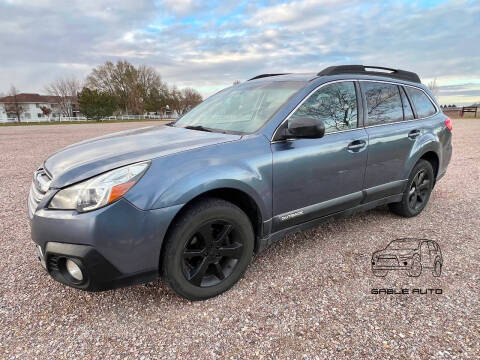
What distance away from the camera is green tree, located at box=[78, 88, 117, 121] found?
47875 millimetres

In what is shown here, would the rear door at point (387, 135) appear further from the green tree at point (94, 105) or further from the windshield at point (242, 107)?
the green tree at point (94, 105)

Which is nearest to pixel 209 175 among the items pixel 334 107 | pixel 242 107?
pixel 242 107

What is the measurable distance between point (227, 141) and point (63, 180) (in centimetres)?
112

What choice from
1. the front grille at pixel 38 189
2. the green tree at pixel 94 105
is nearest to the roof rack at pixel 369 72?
the front grille at pixel 38 189

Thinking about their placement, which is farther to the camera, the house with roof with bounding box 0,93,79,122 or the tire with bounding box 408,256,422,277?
the house with roof with bounding box 0,93,79,122

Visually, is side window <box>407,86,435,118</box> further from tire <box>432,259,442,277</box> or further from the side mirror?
the side mirror

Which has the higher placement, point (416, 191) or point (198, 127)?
point (198, 127)

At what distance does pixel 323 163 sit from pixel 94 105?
2053 inches

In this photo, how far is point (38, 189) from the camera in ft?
7.30

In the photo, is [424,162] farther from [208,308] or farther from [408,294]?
[208,308]

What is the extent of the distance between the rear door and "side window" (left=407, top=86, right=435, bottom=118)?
16cm

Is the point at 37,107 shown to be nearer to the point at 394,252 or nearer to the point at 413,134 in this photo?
the point at 413,134

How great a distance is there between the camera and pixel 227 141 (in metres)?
2.35

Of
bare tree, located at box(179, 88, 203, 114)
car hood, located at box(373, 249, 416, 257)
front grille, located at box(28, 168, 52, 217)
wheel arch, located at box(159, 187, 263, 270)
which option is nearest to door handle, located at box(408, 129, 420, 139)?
car hood, located at box(373, 249, 416, 257)
